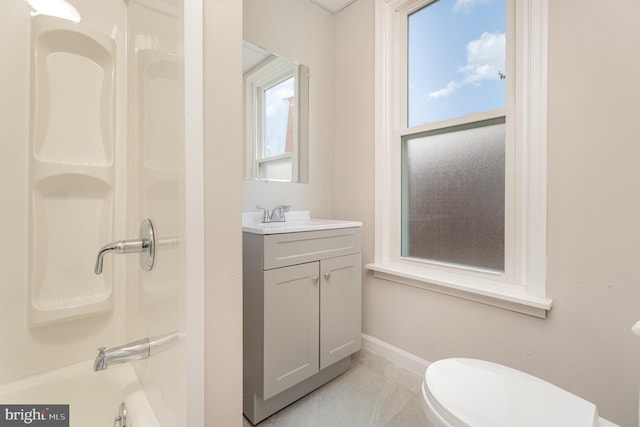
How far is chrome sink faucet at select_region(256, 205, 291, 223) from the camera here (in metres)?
1.70

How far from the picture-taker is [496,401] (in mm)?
796

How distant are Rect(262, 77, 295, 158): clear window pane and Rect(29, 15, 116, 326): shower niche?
33.2 inches

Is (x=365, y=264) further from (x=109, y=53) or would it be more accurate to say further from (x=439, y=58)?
(x=109, y=53)

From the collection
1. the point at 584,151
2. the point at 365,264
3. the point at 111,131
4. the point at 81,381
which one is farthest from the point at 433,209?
the point at 81,381

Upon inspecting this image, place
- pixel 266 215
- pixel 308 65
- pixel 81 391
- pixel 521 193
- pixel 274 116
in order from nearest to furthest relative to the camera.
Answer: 1. pixel 81 391
2. pixel 521 193
3. pixel 266 215
4. pixel 274 116
5. pixel 308 65

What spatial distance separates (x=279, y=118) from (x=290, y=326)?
4.28 ft

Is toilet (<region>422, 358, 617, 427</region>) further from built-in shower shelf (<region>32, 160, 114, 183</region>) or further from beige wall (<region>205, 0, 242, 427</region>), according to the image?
built-in shower shelf (<region>32, 160, 114, 183</region>)

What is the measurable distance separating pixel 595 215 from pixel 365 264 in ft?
3.95

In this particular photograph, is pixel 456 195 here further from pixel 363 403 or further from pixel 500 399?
pixel 363 403

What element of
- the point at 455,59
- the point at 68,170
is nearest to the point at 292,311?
the point at 68,170

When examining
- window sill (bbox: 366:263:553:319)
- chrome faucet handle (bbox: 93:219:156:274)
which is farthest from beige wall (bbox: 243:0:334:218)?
chrome faucet handle (bbox: 93:219:156:274)

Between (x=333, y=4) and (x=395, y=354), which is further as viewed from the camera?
(x=333, y=4)

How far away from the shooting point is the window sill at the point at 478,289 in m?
1.25

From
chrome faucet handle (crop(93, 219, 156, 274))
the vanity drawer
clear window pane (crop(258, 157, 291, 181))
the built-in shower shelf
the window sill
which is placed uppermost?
clear window pane (crop(258, 157, 291, 181))
